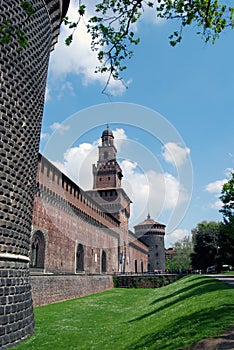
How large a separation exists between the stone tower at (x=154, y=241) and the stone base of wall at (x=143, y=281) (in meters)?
32.2

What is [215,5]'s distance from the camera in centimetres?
584

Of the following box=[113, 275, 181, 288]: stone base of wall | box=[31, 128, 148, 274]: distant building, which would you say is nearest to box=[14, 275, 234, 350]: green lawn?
box=[31, 128, 148, 274]: distant building

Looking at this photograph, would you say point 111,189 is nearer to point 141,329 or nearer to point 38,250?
point 38,250

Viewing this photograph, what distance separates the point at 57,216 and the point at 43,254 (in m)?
3.06

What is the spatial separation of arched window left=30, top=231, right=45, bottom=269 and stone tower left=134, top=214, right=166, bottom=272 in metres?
45.6

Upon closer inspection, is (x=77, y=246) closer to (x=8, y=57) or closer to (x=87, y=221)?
(x=87, y=221)

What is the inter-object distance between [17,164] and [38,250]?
11789mm

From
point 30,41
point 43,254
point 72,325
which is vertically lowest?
point 72,325

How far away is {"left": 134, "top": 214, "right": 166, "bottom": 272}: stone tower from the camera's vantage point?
6303 cm

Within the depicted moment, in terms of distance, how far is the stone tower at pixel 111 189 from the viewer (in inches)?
1702

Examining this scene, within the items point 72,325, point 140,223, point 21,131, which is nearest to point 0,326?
point 72,325

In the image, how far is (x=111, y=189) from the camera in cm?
4497

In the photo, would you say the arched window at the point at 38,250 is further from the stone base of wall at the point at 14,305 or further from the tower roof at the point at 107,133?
the tower roof at the point at 107,133

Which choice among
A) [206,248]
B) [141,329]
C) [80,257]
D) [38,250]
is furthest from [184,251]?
[141,329]
